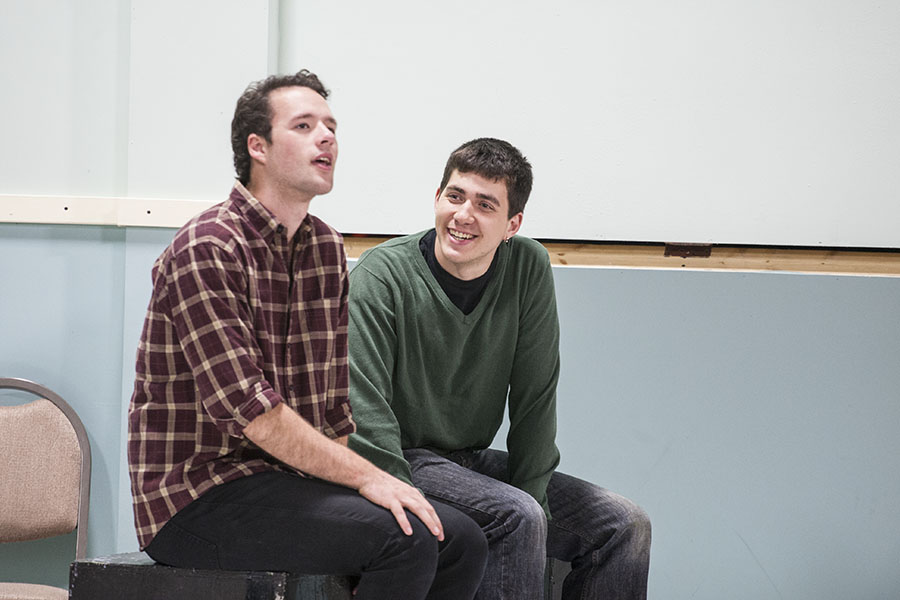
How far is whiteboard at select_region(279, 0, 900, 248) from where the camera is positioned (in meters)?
2.51

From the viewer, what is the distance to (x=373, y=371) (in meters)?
1.77

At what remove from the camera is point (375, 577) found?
4.50 feet

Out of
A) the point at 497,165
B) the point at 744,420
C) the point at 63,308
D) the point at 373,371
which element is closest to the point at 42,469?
the point at 63,308

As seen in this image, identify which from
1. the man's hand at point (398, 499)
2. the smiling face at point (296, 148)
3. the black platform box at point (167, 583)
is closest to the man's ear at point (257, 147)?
the smiling face at point (296, 148)

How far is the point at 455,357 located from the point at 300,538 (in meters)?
0.63

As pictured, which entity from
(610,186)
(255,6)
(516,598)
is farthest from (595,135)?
(516,598)

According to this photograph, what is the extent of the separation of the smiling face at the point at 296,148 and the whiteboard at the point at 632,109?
3.13 feet

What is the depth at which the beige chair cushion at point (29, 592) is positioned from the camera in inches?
82.3

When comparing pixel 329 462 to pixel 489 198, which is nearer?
pixel 329 462

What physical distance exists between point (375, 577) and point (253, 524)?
21cm

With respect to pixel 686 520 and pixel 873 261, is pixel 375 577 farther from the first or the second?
pixel 873 261

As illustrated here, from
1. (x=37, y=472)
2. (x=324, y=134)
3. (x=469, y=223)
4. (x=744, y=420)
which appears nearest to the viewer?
(x=324, y=134)

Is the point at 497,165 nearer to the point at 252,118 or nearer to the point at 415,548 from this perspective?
the point at 252,118

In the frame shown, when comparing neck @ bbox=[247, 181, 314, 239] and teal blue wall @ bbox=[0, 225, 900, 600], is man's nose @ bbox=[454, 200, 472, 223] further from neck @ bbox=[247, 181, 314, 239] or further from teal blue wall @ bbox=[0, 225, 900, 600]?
teal blue wall @ bbox=[0, 225, 900, 600]
